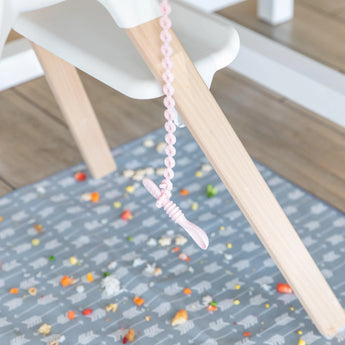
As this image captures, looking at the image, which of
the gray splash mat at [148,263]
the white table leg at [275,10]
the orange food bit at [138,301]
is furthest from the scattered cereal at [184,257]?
the white table leg at [275,10]

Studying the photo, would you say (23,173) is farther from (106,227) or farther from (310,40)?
(310,40)

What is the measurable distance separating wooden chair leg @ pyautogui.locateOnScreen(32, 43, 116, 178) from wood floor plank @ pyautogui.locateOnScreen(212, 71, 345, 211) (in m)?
0.34

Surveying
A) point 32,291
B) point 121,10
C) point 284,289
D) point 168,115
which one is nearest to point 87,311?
point 32,291

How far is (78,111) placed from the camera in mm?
1455

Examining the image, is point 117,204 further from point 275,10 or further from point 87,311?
point 275,10

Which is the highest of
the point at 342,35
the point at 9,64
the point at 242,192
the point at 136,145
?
the point at 9,64

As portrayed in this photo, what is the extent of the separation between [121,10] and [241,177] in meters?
0.30

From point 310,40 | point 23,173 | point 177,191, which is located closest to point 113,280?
point 177,191

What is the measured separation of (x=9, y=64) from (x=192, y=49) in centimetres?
84

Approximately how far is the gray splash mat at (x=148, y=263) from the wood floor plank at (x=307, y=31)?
0.52m

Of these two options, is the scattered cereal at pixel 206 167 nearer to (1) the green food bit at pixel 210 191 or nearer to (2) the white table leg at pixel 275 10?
(1) the green food bit at pixel 210 191

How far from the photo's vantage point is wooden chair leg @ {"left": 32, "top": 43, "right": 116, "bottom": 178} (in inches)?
54.2

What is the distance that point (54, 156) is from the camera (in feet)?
5.36

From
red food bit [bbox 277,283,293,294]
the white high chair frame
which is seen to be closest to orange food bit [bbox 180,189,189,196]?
red food bit [bbox 277,283,293,294]
